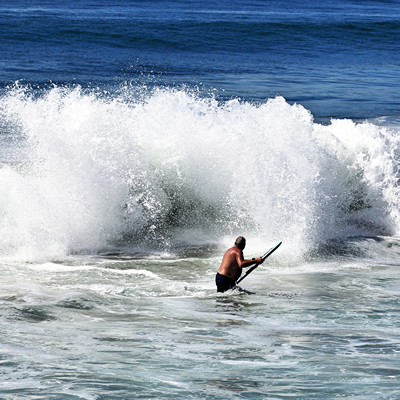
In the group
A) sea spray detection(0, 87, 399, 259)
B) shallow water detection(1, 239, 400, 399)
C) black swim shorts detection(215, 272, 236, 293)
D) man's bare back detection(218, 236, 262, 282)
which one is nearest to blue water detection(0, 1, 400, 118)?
sea spray detection(0, 87, 399, 259)

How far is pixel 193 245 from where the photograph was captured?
9.85 meters

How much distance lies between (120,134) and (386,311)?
5822mm

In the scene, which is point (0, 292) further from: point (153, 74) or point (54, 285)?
point (153, 74)

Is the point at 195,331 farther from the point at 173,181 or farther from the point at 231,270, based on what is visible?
the point at 173,181

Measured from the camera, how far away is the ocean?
4.68 m

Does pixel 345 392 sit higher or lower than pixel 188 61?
lower

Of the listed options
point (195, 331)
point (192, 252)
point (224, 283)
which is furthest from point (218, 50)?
point (195, 331)

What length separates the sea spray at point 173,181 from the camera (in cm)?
993

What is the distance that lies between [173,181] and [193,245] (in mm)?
1575

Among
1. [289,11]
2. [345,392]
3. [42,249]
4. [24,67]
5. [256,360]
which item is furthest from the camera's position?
[289,11]

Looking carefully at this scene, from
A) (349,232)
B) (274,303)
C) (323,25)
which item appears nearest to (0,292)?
(274,303)

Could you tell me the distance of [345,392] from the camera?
422cm

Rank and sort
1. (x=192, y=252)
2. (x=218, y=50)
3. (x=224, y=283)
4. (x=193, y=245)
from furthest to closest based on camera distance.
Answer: (x=218, y=50)
(x=193, y=245)
(x=192, y=252)
(x=224, y=283)

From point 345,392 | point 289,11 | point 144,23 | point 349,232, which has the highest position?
point 289,11
